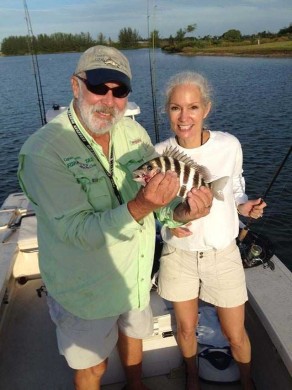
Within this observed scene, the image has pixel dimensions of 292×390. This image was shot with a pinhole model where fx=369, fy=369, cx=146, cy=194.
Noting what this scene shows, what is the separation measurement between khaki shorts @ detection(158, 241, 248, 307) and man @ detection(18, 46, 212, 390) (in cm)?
27

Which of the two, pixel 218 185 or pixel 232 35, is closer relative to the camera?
pixel 218 185

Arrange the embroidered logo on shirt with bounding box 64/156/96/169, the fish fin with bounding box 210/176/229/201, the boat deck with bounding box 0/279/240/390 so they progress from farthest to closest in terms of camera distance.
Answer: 1. the boat deck with bounding box 0/279/240/390
2. the fish fin with bounding box 210/176/229/201
3. the embroidered logo on shirt with bounding box 64/156/96/169

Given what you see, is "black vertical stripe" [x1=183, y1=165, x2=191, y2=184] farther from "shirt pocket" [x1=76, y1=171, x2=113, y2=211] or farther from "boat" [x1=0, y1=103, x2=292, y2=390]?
"boat" [x1=0, y1=103, x2=292, y2=390]

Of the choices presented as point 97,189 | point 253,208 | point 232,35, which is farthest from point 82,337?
point 232,35

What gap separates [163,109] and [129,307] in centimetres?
139

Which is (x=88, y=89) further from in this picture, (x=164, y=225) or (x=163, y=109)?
(x=164, y=225)

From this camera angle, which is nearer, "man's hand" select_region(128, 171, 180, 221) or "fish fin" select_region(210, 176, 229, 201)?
"man's hand" select_region(128, 171, 180, 221)

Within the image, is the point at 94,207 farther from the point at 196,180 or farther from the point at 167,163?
the point at 196,180

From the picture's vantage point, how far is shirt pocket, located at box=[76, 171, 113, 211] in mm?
2020

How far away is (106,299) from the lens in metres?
2.21

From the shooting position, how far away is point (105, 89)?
207 centimetres

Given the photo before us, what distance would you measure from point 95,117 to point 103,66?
28 cm

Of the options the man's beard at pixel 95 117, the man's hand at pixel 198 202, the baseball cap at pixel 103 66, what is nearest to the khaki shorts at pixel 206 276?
the man's hand at pixel 198 202

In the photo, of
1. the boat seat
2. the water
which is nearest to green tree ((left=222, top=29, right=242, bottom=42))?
the water
